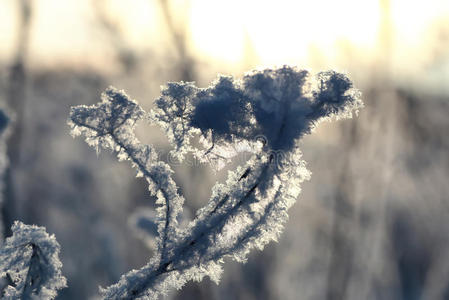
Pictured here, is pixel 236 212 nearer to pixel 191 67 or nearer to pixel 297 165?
pixel 297 165

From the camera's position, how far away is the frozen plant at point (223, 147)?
1.45 metres

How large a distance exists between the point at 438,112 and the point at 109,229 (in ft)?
34.9

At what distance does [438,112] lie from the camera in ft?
34.4

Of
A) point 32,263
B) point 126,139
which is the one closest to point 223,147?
point 126,139

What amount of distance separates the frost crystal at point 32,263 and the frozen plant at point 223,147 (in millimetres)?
237

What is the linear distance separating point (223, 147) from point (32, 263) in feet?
2.71

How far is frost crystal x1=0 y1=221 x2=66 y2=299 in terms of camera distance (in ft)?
5.30

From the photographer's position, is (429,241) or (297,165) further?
(429,241)

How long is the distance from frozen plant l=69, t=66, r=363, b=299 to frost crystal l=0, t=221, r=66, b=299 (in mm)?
237

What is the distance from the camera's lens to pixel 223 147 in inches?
59.2

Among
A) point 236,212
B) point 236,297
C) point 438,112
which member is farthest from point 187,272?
point 236,297

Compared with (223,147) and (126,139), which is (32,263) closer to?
(126,139)

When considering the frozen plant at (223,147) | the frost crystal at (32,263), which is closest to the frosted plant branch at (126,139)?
the frozen plant at (223,147)

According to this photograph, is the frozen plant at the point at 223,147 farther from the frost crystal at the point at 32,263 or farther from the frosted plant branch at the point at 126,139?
the frost crystal at the point at 32,263
